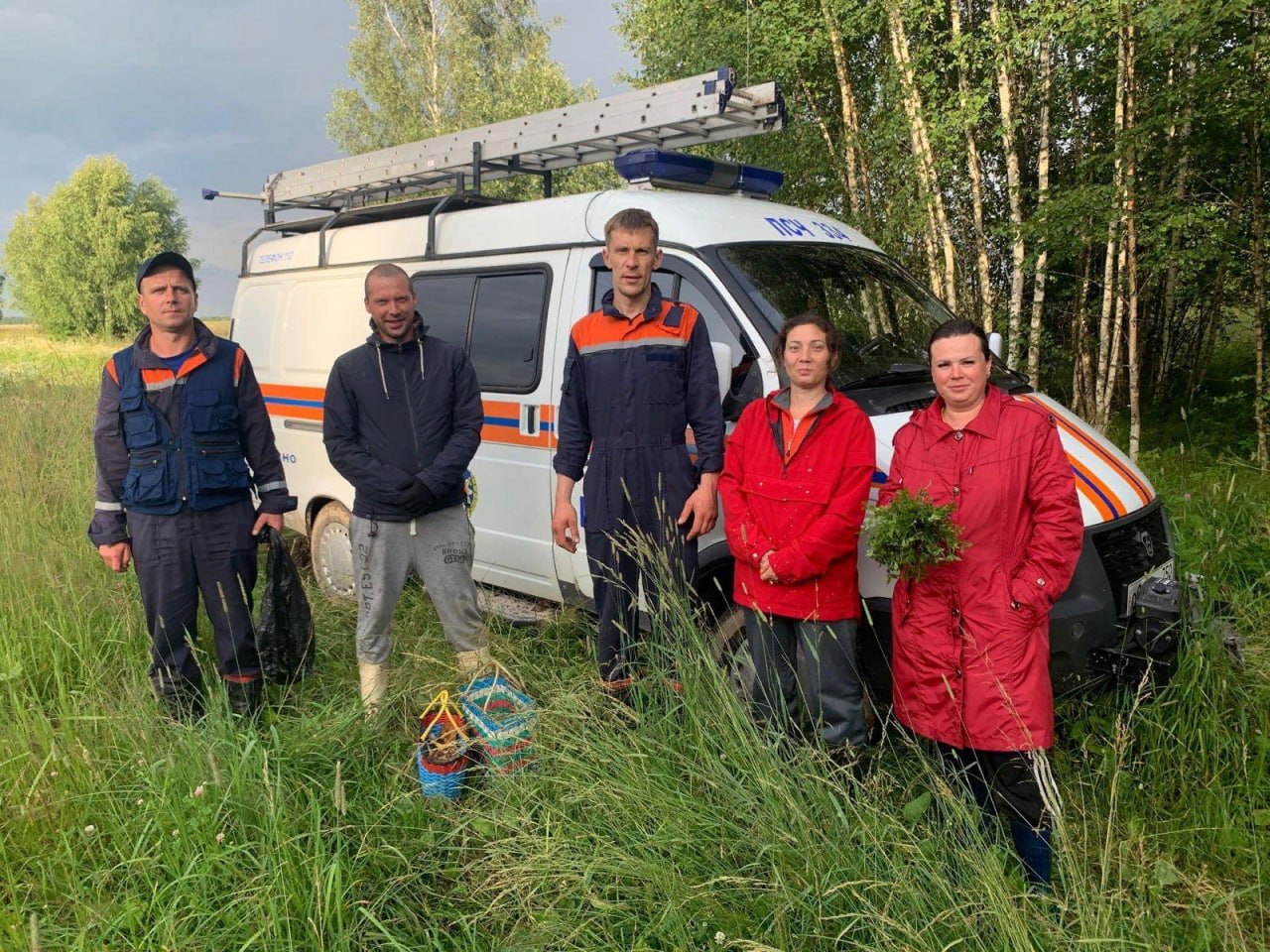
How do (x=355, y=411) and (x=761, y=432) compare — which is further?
(x=355, y=411)

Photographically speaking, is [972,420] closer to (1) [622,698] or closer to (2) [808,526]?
(2) [808,526]

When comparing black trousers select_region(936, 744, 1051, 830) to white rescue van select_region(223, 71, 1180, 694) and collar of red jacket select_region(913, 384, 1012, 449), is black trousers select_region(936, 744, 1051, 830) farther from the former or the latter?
collar of red jacket select_region(913, 384, 1012, 449)

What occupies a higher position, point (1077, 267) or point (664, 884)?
point (1077, 267)

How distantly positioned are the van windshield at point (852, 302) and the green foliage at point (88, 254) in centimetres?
5340

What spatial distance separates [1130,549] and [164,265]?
3.80m

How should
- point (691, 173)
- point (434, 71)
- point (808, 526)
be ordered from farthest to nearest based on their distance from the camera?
point (434, 71) < point (691, 173) < point (808, 526)

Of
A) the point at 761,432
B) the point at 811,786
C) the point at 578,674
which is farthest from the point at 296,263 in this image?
the point at 811,786

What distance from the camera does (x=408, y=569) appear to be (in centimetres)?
378

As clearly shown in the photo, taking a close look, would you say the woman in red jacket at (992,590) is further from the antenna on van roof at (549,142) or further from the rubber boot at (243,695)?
the rubber boot at (243,695)

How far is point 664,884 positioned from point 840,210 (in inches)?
409

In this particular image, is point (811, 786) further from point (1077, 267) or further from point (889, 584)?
point (1077, 267)

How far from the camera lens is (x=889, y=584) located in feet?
9.86

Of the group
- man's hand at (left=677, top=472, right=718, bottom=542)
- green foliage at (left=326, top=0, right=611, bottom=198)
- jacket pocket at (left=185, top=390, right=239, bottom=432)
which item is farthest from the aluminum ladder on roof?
green foliage at (left=326, top=0, right=611, bottom=198)

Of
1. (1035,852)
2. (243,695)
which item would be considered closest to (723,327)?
(1035,852)
